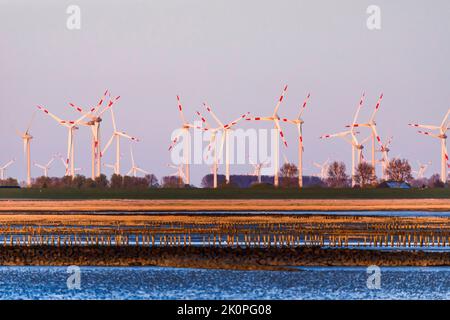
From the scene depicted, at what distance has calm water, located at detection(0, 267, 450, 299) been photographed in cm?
5512

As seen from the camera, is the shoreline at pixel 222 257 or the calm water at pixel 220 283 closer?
the calm water at pixel 220 283

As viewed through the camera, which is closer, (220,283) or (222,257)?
(220,283)

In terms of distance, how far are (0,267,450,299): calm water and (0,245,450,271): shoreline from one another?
1925 millimetres

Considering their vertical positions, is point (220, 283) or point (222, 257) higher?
point (222, 257)

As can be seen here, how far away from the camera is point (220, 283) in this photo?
59344 mm

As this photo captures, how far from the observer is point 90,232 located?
9306 cm

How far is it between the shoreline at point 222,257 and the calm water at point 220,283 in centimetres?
193

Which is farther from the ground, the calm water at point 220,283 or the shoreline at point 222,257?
the shoreline at point 222,257

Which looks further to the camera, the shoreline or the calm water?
the shoreline

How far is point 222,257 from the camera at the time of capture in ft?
227

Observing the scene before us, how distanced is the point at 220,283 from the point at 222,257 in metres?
9.73

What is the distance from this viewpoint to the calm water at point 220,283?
55.1 metres

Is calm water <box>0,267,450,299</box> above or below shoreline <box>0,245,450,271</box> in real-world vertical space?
below
